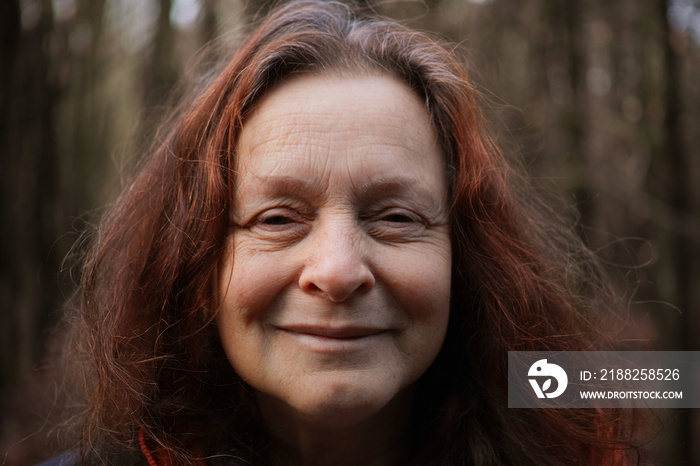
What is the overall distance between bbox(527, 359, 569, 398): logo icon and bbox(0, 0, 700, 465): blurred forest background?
1.85 metres

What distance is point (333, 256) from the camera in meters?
1.30

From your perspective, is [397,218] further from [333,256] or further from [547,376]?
[547,376]

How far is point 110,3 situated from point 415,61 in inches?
138

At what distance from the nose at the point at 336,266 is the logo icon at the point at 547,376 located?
0.66m

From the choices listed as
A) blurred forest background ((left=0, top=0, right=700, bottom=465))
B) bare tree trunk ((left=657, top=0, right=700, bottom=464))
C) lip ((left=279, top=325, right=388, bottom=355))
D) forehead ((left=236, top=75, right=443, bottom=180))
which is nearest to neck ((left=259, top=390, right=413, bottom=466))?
lip ((left=279, top=325, right=388, bottom=355))

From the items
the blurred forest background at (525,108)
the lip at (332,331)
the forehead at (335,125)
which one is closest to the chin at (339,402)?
the lip at (332,331)

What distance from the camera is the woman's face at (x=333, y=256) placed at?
52.0 inches

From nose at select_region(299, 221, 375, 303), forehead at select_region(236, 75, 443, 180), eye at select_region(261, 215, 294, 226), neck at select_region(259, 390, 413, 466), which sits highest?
forehead at select_region(236, 75, 443, 180)

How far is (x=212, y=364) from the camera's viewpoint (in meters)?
1.63

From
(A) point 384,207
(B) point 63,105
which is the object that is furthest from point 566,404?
(B) point 63,105

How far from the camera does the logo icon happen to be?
1642mm

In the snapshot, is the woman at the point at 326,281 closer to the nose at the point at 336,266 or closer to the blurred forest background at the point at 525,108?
the nose at the point at 336,266

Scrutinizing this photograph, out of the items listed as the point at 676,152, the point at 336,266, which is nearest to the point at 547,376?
the point at 336,266

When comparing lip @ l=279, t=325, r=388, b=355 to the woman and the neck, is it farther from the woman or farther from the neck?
the neck
